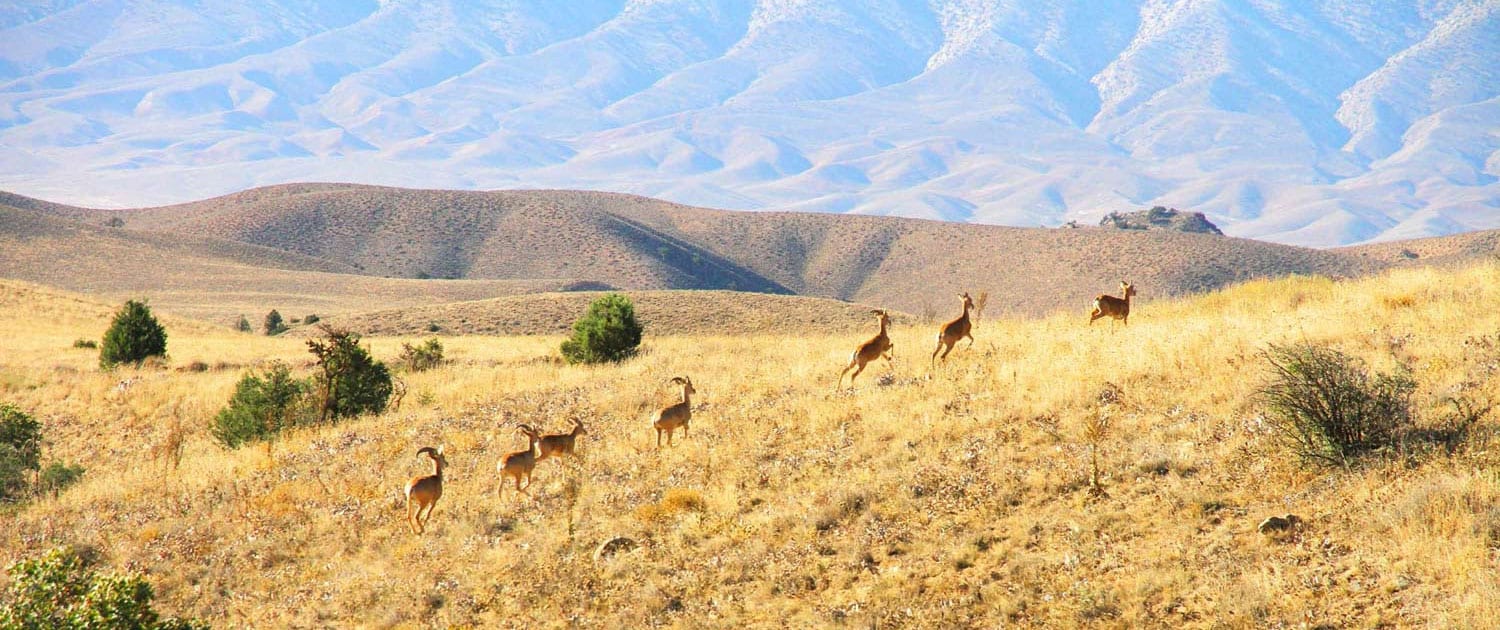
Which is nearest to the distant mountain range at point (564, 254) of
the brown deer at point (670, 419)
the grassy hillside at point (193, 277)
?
the grassy hillside at point (193, 277)

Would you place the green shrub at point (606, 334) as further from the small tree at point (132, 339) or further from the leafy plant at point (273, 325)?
the leafy plant at point (273, 325)

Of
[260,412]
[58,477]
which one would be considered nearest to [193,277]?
[260,412]

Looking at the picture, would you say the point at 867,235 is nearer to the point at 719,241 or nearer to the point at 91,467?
the point at 719,241

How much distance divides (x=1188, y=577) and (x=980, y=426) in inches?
156

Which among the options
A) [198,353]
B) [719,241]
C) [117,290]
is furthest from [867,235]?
[198,353]

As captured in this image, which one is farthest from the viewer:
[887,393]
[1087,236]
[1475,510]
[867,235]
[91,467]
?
A: [867,235]

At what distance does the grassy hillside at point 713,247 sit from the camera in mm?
95750

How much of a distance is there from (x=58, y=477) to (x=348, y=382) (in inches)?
189

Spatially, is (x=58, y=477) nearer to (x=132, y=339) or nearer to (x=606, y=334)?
(x=606, y=334)

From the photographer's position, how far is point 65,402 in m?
25.2

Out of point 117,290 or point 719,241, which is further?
point 719,241

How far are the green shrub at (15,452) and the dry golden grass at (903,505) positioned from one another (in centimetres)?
329

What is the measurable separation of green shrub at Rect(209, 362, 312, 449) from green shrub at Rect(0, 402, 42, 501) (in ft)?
9.34

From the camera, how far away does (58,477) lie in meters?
17.4
